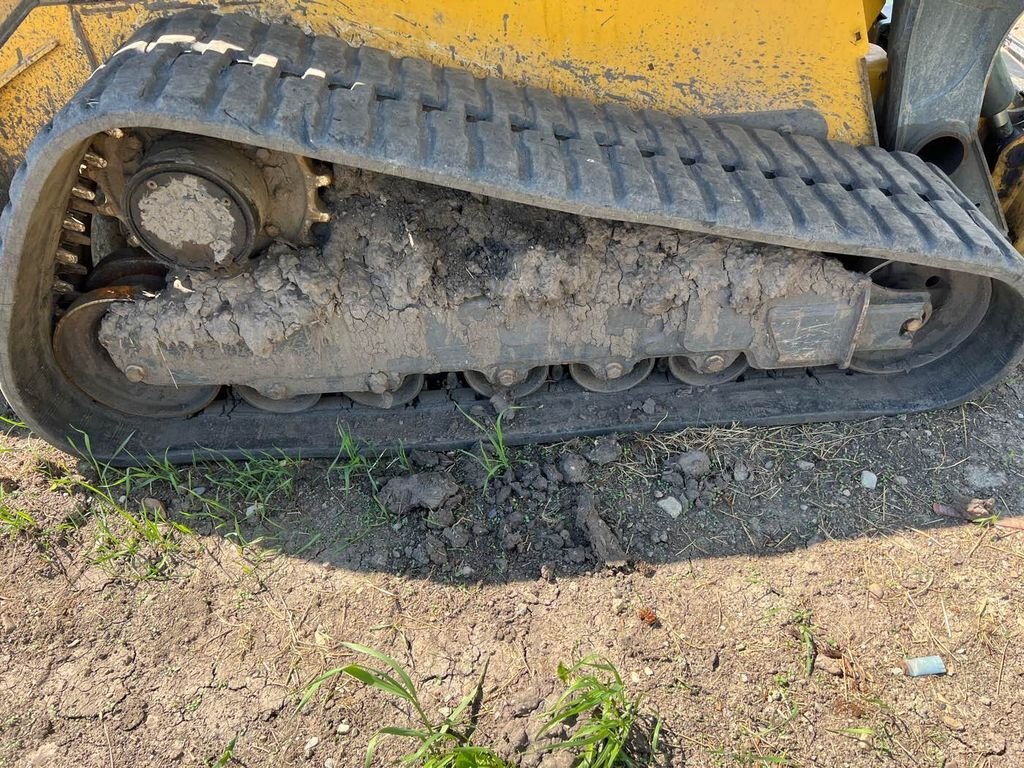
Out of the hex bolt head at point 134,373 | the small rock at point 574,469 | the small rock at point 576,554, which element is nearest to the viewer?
the small rock at point 576,554

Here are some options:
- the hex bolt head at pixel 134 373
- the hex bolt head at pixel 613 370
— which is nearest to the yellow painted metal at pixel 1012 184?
the hex bolt head at pixel 613 370

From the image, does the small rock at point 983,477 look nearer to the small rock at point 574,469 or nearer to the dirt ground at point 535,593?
the dirt ground at point 535,593

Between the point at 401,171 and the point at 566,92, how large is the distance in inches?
30.5

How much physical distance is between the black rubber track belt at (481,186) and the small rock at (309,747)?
102cm

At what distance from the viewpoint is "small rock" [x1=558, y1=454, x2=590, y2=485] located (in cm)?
262

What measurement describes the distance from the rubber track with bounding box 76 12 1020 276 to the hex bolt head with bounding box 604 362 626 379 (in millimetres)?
702

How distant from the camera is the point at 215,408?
110 inches

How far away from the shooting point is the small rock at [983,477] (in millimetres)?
2654

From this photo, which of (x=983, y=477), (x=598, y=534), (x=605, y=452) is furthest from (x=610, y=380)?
(x=983, y=477)

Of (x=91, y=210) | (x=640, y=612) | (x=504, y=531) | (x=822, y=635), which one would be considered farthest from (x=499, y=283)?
(x=822, y=635)

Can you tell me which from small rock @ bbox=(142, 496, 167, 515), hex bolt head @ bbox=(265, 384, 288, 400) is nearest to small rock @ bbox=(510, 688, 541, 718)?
hex bolt head @ bbox=(265, 384, 288, 400)

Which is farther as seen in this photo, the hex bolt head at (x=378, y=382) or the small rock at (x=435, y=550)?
the hex bolt head at (x=378, y=382)

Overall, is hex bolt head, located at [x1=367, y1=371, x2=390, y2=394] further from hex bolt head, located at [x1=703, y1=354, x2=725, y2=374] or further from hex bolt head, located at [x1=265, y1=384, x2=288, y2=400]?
hex bolt head, located at [x1=703, y1=354, x2=725, y2=374]

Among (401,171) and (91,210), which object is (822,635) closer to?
(401,171)
